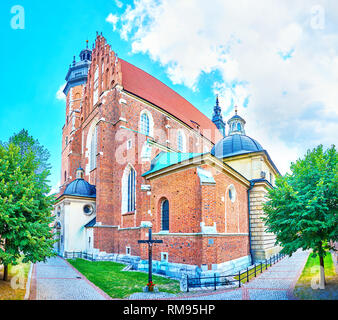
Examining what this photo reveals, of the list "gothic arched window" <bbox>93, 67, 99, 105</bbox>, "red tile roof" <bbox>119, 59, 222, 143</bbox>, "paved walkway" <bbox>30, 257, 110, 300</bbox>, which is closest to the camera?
"paved walkway" <bbox>30, 257, 110, 300</bbox>

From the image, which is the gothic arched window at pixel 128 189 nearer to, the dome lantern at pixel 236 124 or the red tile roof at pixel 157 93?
the red tile roof at pixel 157 93

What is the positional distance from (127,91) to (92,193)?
9175mm

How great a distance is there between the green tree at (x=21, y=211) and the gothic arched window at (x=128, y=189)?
9376 millimetres

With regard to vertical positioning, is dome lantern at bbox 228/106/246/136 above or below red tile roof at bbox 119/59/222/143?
below

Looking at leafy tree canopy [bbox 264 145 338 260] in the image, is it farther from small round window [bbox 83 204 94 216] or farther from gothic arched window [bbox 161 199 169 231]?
small round window [bbox 83 204 94 216]

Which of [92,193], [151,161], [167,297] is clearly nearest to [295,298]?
[167,297]

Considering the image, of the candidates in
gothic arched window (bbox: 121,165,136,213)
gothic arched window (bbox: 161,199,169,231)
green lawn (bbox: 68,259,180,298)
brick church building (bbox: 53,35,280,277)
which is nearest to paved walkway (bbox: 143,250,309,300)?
green lawn (bbox: 68,259,180,298)

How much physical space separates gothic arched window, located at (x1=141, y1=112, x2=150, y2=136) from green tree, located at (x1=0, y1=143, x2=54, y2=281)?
1336 centimetres

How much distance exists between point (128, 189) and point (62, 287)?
32.9ft

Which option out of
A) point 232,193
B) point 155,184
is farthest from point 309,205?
point 155,184

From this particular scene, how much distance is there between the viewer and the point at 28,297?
8.61 meters

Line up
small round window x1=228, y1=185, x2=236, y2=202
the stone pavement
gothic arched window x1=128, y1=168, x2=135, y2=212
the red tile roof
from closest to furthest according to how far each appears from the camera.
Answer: the stone pavement < small round window x1=228, y1=185, x2=236, y2=202 < gothic arched window x1=128, y1=168, x2=135, y2=212 < the red tile roof

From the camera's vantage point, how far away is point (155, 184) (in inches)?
614

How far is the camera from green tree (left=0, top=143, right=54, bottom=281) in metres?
8.76
